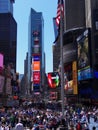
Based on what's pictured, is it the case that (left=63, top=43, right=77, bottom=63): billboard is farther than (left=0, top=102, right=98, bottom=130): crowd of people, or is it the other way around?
(left=63, top=43, right=77, bottom=63): billboard

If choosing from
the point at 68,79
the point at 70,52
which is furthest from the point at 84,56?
the point at 68,79

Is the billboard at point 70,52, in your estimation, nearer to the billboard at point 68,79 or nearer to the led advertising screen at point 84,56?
the billboard at point 68,79

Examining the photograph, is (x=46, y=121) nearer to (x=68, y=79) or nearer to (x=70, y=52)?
(x=70, y=52)

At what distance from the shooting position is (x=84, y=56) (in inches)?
2884

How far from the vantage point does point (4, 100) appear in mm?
124688

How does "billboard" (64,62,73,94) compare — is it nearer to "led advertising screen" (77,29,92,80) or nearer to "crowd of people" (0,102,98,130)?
"led advertising screen" (77,29,92,80)

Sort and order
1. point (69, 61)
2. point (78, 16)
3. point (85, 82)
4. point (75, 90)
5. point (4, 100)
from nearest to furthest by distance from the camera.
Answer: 1. point (85, 82)
2. point (75, 90)
3. point (69, 61)
4. point (78, 16)
5. point (4, 100)

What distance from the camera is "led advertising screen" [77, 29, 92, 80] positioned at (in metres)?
71.0

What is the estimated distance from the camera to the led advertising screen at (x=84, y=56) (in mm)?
71000

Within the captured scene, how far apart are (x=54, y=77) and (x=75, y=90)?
41.5 feet

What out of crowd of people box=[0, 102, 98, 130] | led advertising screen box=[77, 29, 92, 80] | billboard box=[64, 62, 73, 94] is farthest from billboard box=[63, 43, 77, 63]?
crowd of people box=[0, 102, 98, 130]

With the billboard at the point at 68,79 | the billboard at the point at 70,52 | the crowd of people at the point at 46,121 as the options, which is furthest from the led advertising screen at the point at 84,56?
the crowd of people at the point at 46,121

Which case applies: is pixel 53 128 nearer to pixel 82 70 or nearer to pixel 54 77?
pixel 82 70

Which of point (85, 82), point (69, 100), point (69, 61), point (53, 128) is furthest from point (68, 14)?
point (53, 128)
